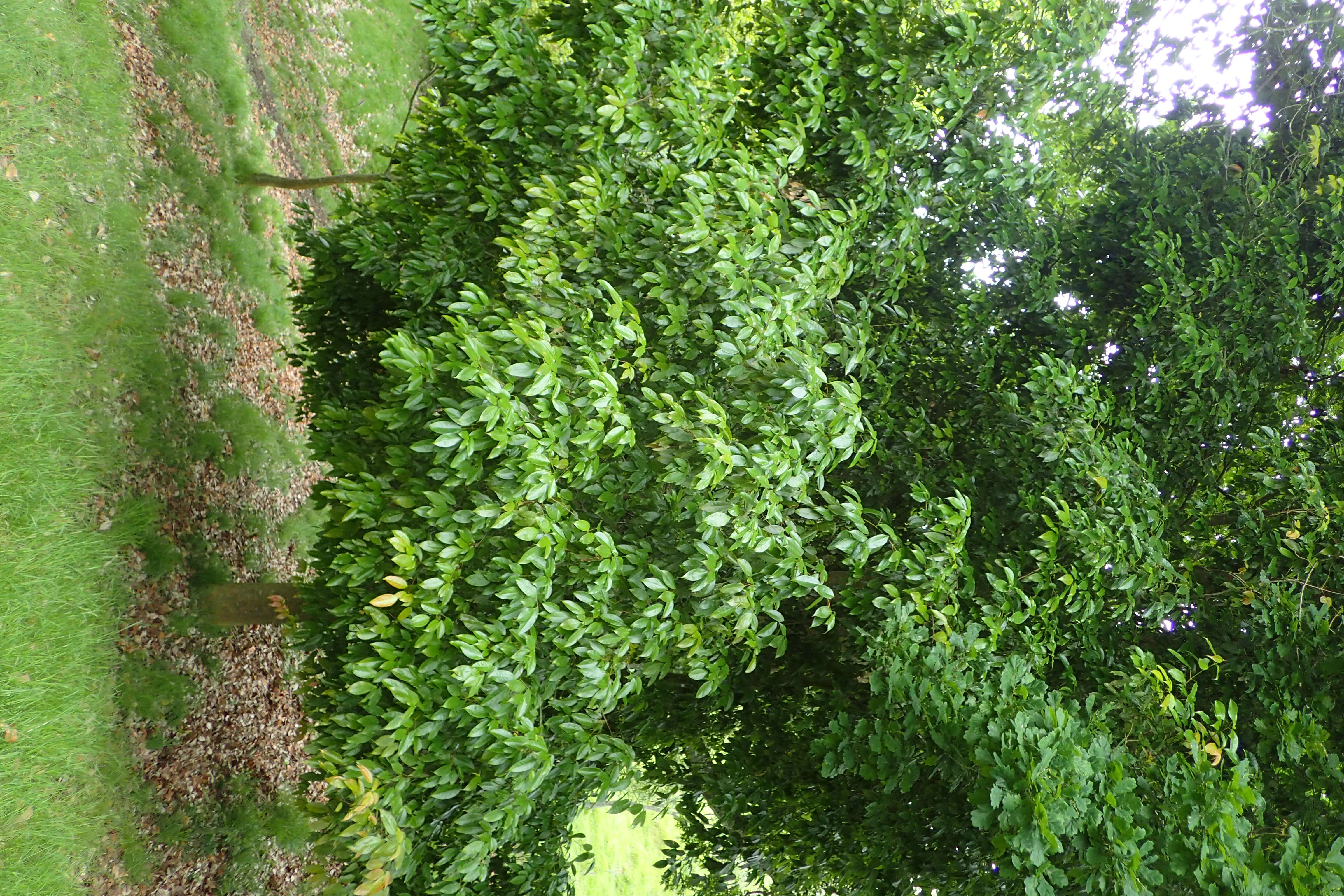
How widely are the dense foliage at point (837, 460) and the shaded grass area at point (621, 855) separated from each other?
10.2 meters

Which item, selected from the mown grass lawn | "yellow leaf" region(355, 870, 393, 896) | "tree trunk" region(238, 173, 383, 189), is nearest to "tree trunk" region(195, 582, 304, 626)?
the mown grass lawn

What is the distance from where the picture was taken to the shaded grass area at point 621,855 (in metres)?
15.7

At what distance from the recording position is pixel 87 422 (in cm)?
670

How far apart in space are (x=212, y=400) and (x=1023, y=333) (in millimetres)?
7835

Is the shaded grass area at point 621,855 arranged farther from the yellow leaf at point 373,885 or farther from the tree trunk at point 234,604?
the yellow leaf at point 373,885

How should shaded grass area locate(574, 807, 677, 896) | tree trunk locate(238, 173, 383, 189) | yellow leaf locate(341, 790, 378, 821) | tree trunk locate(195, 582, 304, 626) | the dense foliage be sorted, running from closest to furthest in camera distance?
1. yellow leaf locate(341, 790, 378, 821)
2. the dense foliage
3. tree trunk locate(195, 582, 304, 626)
4. tree trunk locate(238, 173, 383, 189)
5. shaded grass area locate(574, 807, 677, 896)

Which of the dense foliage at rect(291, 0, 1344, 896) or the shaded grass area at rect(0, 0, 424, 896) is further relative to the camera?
the shaded grass area at rect(0, 0, 424, 896)

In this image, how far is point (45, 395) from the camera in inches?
252

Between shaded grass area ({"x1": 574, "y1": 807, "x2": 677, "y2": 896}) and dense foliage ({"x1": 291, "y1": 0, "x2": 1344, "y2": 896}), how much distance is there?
33.5ft

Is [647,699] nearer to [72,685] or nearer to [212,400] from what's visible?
[72,685]

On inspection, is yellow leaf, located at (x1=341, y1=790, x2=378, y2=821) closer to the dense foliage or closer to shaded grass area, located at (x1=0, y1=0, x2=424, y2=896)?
the dense foliage

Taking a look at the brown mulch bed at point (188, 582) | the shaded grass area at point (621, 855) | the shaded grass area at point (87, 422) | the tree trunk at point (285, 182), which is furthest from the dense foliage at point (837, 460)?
the shaded grass area at point (621, 855)

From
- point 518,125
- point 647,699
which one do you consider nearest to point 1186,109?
point 518,125

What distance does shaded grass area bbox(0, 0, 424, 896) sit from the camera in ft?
19.1
